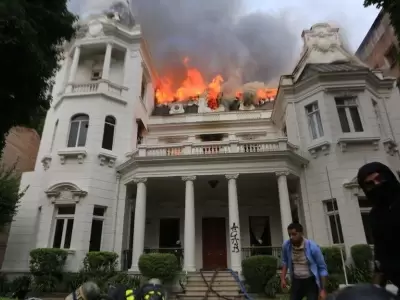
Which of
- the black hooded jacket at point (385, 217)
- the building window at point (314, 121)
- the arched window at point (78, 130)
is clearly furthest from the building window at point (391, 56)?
the black hooded jacket at point (385, 217)

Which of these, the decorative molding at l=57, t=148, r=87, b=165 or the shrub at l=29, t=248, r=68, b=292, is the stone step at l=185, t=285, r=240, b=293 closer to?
the shrub at l=29, t=248, r=68, b=292

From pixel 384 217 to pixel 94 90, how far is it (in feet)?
57.4

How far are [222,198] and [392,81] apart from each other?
11.6 meters

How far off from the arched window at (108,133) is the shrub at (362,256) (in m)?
12.9

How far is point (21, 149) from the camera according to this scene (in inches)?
849

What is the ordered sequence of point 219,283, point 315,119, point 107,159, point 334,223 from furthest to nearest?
point 315,119 < point 107,159 < point 334,223 < point 219,283

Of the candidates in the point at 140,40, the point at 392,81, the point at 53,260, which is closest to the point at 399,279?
the point at 53,260

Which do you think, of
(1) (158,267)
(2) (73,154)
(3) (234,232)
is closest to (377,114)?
(3) (234,232)

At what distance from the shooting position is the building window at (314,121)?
15904mm

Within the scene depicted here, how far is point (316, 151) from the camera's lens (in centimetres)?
1524

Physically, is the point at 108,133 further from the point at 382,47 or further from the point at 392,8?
the point at 382,47

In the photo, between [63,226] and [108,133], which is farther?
[108,133]

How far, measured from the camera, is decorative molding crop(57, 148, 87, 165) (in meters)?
15.5

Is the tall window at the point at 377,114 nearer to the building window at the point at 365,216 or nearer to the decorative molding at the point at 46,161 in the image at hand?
the building window at the point at 365,216
